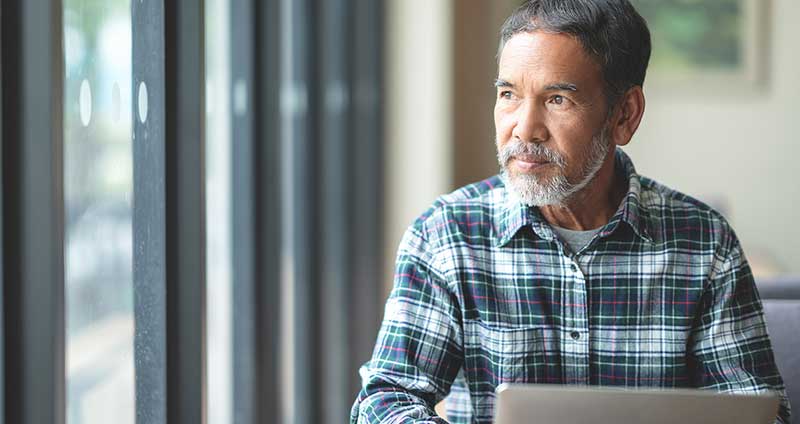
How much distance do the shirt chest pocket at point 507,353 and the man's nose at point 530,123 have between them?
272mm

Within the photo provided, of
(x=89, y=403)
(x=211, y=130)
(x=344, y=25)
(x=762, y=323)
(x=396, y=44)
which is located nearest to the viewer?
(x=762, y=323)

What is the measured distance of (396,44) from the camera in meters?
3.74

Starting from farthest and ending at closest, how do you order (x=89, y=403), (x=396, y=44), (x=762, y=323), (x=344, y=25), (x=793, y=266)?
1. (x=793, y=266)
2. (x=396, y=44)
3. (x=344, y=25)
4. (x=89, y=403)
5. (x=762, y=323)

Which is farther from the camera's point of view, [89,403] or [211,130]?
[211,130]

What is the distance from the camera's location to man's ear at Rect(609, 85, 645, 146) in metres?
1.40

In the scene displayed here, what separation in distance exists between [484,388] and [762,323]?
41cm

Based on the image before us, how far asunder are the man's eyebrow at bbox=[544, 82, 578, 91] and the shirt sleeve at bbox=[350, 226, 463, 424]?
0.28m

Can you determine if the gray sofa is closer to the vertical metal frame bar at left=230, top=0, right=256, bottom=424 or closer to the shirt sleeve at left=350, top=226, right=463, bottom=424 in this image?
the shirt sleeve at left=350, top=226, right=463, bottom=424

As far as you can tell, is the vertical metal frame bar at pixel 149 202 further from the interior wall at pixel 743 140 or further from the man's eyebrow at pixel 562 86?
the interior wall at pixel 743 140

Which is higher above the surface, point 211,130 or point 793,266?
point 211,130

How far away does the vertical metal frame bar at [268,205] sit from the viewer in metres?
2.44

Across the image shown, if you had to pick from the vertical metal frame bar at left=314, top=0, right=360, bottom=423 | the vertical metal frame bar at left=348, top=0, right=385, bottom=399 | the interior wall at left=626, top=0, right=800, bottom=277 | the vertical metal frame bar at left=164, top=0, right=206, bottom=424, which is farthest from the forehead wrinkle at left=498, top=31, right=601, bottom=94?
the interior wall at left=626, top=0, right=800, bottom=277

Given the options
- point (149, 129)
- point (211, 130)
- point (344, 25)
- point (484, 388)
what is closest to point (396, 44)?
point (344, 25)

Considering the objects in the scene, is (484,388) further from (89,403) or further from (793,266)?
(793,266)
